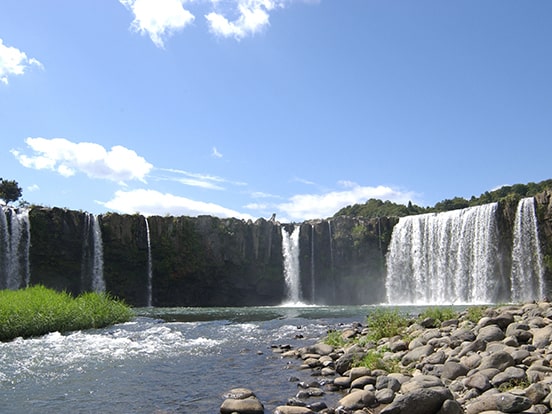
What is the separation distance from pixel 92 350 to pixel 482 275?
35535mm

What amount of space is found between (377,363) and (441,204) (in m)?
85.2

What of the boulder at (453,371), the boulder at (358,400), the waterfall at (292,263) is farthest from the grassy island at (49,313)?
the waterfall at (292,263)

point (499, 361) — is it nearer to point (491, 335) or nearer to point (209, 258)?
point (491, 335)

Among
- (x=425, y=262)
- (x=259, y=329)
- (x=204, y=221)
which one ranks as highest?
(x=204, y=221)

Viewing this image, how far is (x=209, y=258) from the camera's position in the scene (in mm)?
51469

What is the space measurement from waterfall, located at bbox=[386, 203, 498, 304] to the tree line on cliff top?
1197 inches

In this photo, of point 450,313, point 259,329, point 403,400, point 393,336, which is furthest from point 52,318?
point 403,400

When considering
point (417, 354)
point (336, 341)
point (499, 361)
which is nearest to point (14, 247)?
point (336, 341)

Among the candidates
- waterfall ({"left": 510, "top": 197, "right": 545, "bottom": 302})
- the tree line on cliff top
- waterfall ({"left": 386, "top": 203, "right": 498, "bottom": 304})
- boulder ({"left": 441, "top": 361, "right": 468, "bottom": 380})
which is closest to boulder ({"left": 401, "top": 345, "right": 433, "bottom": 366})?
boulder ({"left": 441, "top": 361, "right": 468, "bottom": 380})

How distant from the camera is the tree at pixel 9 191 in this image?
6875 centimetres

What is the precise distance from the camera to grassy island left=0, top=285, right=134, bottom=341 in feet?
64.3

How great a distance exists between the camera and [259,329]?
75.5 feet

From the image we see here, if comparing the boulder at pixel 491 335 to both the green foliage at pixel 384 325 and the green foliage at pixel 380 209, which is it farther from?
the green foliage at pixel 380 209

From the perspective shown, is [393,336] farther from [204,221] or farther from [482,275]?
[204,221]
